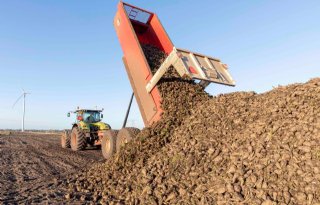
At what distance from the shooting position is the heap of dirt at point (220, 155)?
432 cm

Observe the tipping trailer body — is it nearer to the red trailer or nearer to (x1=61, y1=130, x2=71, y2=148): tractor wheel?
the red trailer

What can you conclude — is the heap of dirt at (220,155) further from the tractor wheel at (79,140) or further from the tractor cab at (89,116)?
the tractor cab at (89,116)

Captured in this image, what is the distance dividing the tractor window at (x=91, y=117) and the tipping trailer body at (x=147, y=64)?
6.04m

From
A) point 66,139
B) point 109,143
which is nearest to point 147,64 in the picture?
point 109,143


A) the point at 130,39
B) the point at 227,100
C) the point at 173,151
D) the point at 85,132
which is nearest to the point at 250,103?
the point at 227,100

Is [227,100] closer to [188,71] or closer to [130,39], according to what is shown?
[188,71]

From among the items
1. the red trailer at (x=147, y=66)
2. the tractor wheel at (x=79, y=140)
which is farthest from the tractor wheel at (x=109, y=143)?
the tractor wheel at (x=79, y=140)

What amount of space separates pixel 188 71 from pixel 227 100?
50.8 inches

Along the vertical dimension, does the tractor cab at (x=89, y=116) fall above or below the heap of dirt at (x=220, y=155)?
above

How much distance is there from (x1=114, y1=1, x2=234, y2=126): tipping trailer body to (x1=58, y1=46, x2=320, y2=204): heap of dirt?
0.49 metres

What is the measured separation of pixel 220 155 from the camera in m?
5.41

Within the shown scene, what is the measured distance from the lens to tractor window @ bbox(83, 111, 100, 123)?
47.5ft

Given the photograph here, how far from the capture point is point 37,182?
7133 millimetres

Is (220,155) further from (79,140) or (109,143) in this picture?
(79,140)
